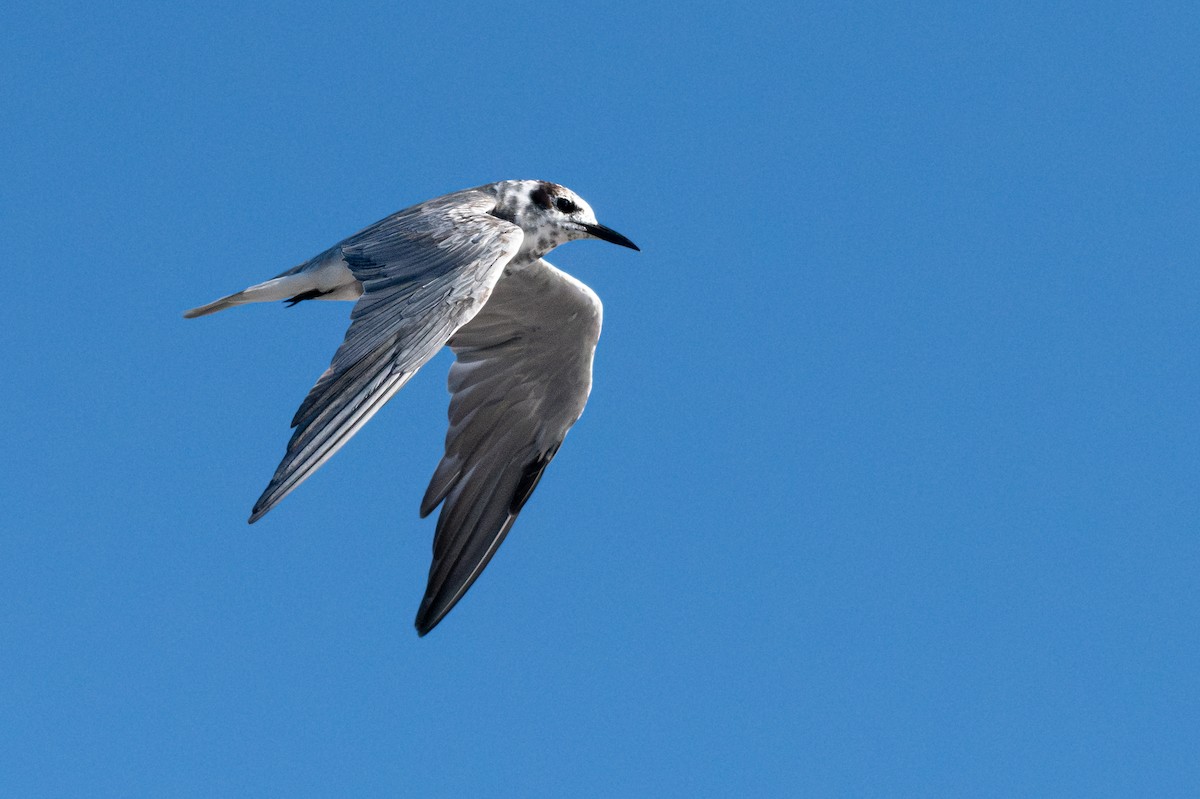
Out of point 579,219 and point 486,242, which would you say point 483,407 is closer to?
point 579,219

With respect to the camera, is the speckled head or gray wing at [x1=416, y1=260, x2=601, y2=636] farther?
gray wing at [x1=416, y1=260, x2=601, y2=636]

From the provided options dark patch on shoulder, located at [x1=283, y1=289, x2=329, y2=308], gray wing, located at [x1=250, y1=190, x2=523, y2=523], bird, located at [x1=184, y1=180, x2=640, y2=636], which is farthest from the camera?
dark patch on shoulder, located at [x1=283, y1=289, x2=329, y2=308]

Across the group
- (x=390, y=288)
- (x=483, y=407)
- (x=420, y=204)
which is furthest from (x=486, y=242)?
(x=483, y=407)

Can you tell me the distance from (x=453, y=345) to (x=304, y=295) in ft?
5.94

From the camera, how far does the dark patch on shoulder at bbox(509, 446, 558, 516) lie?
36.3 ft

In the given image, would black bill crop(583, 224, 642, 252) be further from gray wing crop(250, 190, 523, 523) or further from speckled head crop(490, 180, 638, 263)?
gray wing crop(250, 190, 523, 523)

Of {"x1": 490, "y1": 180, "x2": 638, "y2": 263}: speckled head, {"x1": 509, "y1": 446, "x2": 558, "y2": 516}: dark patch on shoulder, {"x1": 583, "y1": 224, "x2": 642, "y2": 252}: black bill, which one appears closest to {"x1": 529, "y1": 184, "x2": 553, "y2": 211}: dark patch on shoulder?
{"x1": 490, "y1": 180, "x2": 638, "y2": 263}: speckled head

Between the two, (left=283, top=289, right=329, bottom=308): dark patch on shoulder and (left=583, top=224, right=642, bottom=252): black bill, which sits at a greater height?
(left=583, top=224, right=642, bottom=252): black bill

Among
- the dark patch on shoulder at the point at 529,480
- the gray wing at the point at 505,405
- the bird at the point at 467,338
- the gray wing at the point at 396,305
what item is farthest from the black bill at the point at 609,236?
the dark patch on shoulder at the point at 529,480

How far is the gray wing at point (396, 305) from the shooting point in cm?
698

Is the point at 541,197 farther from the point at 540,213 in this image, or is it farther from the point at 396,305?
the point at 396,305

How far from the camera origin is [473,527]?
35.8 feet

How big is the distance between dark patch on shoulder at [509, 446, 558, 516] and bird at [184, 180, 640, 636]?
11 mm

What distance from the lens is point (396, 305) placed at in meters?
8.07
